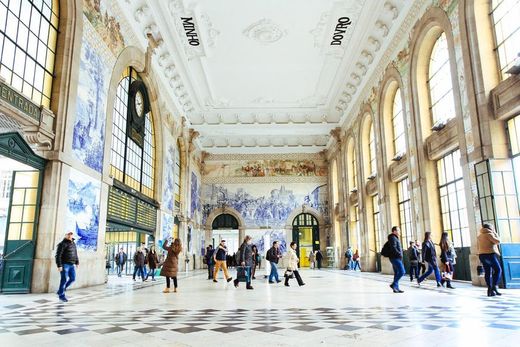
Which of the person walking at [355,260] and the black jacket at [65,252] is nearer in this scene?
the black jacket at [65,252]

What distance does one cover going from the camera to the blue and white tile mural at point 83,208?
989cm

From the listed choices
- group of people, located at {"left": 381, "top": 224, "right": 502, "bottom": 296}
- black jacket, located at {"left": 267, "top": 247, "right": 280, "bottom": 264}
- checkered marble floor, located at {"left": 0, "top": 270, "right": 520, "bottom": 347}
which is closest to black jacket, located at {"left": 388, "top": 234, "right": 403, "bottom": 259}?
group of people, located at {"left": 381, "top": 224, "right": 502, "bottom": 296}

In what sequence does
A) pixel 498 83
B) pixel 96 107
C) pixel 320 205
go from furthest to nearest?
1. pixel 320 205
2. pixel 96 107
3. pixel 498 83

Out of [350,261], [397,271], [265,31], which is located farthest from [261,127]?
[397,271]

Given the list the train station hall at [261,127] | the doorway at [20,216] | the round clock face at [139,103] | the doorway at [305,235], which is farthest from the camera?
the doorway at [305,235]

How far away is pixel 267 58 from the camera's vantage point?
18.2m

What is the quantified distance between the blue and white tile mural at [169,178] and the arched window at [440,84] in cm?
1176

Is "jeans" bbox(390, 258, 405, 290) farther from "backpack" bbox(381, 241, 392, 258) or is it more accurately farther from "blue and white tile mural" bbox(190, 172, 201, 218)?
"blue and white tile mural" bbox(190, 172, 201, 218)

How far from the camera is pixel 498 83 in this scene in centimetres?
938

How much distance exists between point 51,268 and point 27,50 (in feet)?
16.0

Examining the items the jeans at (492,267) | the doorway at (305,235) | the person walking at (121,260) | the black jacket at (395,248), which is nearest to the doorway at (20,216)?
the black jacket at (395,248)

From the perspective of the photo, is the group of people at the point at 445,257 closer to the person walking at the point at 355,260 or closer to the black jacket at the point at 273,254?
the black jacket at the point at 273,254

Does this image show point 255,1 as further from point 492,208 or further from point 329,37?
point 492,208

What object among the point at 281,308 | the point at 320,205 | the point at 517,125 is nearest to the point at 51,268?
the point at 281,308
